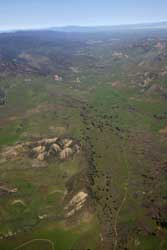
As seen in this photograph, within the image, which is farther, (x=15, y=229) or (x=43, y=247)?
(x=15, y=229)

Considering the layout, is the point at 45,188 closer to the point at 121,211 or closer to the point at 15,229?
the point at 15,229

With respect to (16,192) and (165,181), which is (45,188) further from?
(165,181)

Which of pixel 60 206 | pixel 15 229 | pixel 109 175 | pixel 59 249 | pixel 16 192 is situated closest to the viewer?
pixel 59 249

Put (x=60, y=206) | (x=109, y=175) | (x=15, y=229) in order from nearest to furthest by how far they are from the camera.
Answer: (x=15, y=229), (x=60, y=206), (x=109, y=175)

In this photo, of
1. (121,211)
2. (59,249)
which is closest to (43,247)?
(59,249)

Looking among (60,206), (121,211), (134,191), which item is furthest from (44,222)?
(134,191)

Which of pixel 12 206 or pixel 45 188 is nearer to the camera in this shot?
pixel 12 206

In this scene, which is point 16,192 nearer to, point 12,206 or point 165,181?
point 12,206

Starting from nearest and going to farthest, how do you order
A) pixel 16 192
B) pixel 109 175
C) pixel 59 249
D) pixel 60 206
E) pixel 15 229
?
pixel 59 249 < pixel 15 229 < pixel 60 206 < pixel 16 192 < pixel 109 175

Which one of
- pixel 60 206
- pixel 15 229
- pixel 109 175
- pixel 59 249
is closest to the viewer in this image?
pixel 59 249
